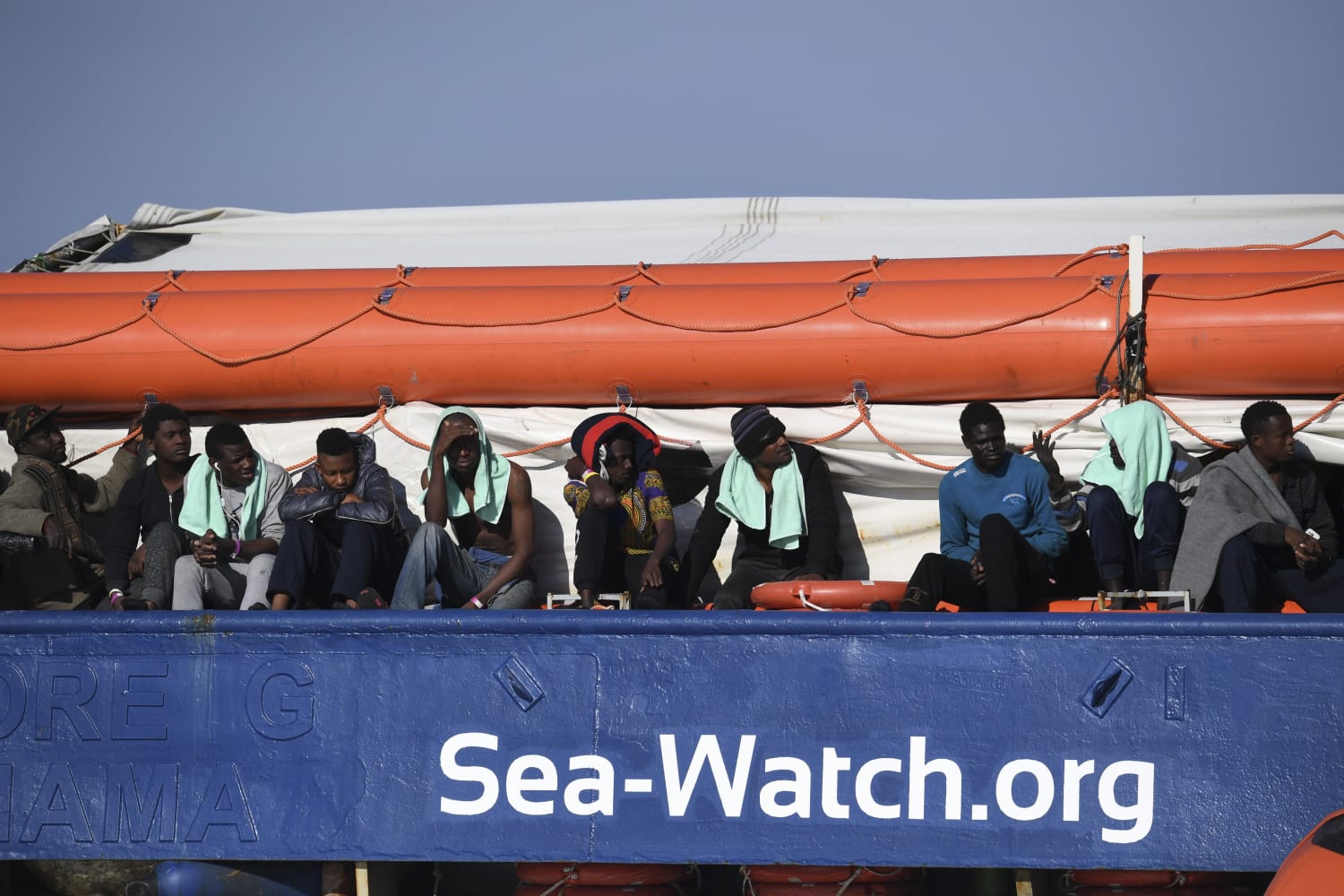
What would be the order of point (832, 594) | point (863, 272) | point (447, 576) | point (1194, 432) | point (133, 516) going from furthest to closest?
1. point (863, 272)
2. point (133, 516)
3. point (1194, 432)
4. point (447, 576)
5. point (832, 594)

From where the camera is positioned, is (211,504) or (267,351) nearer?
(211,504)

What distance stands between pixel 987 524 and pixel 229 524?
2.55m

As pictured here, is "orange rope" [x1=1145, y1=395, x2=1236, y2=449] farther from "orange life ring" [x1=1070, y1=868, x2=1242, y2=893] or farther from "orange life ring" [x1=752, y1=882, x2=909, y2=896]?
"orange life ring" [x1=752, y1=882, x2=909, y2=896]

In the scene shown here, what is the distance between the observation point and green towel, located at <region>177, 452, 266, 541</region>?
4852mm

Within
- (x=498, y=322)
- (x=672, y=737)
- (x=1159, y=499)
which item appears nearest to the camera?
(x=672, y=737)

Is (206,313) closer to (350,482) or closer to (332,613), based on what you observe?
(350,482)

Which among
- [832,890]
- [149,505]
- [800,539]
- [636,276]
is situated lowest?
[832,890]

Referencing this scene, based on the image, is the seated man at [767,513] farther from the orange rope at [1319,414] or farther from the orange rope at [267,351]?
the orange rope at [1319,414]

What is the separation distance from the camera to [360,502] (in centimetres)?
471

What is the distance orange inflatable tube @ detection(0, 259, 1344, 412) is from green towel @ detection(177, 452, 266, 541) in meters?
0.47

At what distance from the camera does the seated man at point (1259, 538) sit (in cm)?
419

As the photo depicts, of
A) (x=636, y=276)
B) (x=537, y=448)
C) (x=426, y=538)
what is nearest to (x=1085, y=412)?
(x=636, y=276)

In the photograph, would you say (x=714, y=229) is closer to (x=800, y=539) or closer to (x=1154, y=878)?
(x=800, y=539)

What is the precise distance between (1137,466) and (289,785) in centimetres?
278
